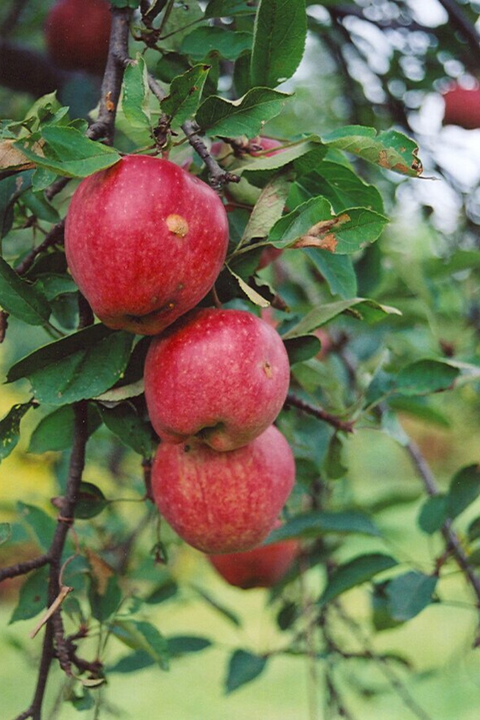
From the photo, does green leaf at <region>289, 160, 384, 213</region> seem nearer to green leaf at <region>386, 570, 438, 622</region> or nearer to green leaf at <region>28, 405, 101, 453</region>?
green leaf at <region>28, 405, 101, 453</region>

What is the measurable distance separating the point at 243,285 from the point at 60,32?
109 cm

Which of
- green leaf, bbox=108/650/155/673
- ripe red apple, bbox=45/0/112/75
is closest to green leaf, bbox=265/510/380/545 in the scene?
green leaf, bbox=108/650/155/673

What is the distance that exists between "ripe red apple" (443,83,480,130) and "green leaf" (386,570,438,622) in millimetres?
1278

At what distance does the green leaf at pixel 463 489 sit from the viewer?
1.11 meters

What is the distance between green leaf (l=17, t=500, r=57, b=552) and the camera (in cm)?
112

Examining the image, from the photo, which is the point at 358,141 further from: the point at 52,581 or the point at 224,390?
the point at 52,581

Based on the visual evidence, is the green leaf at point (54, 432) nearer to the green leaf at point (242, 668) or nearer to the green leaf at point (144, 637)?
the green leaf at point (144, 637)

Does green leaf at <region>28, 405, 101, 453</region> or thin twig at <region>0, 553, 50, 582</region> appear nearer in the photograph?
thin twig at <region>0, 553, 50, 582</region>

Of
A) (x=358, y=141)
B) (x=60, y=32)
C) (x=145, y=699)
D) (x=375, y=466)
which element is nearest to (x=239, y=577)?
(x=358, y=141)

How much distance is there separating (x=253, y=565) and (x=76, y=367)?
0.70 meters

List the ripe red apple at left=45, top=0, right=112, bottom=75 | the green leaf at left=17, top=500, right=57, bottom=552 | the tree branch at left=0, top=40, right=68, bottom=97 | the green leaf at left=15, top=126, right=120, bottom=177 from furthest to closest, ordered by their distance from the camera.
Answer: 1. the tree branch at left=0, top=40, right=68, bottom=97
2. the ripe red apple at left=45, top=0, right=112, bottom=75
3. the green leaf at left=17, top=500, right=57, bottom=552
4. the green leaf at left=15, top=126, right=120, bottom=177

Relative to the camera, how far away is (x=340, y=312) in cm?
82

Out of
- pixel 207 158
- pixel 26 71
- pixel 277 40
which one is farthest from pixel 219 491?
pixel 26 71

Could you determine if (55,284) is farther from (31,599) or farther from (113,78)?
(31,599)
